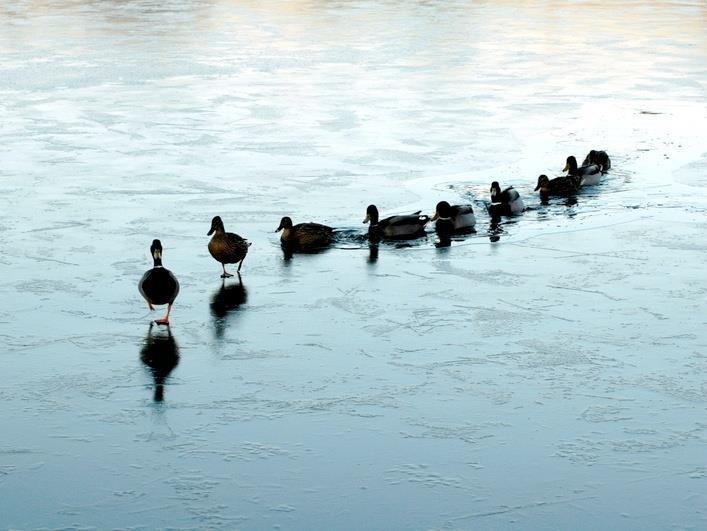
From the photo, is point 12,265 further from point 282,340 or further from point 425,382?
point 425,382

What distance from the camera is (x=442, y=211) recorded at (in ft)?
40.0

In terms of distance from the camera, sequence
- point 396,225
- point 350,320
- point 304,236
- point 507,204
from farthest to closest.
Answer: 1. point 507,204
2. point 396,225
3. point 304,236
4. point 350,320

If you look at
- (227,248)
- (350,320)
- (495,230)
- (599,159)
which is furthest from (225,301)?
(599,159)

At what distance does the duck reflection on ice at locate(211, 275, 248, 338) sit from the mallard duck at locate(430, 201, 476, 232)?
2.38m

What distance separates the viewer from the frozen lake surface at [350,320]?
6.58 m

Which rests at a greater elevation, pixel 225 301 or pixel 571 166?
pixel 571 166

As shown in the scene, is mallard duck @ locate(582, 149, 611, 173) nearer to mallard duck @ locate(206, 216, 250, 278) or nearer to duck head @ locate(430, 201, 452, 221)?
duck head @ locate(430, 201, 452, 221)

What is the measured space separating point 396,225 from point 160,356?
3.86 m

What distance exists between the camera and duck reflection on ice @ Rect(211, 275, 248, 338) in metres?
9.40

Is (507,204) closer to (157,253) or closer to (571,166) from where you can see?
(571,166)

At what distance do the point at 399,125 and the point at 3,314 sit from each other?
975cm

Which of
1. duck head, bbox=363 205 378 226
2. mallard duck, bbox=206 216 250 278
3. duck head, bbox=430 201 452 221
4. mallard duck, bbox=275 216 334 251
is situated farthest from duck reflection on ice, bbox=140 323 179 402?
duck head, bbox=430 201 452 221

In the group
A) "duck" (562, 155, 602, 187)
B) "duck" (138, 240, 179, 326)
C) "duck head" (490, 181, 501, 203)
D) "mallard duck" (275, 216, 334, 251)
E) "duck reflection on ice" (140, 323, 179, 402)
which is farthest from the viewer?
"duck" (562, 155, 602, 187)

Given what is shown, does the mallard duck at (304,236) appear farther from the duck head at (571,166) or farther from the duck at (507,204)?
the duck head at (571,166)
